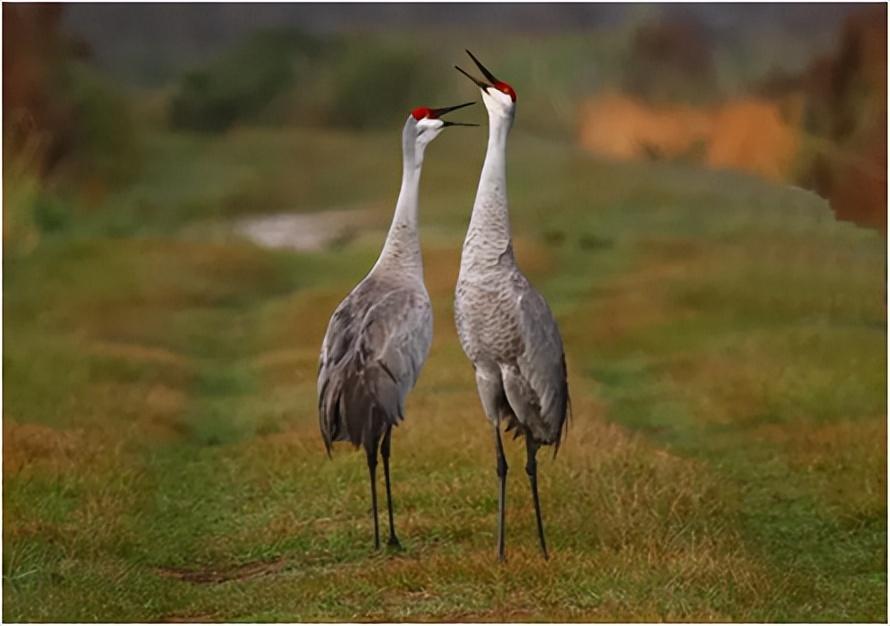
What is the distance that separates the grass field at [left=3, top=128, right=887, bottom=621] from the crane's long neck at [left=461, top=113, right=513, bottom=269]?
169 centimetres

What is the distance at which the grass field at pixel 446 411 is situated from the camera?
8609 millimetres

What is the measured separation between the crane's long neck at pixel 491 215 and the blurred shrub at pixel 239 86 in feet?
35.7

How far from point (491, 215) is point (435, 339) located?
6.55 metres

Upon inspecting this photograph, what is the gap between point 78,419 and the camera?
1230 cm

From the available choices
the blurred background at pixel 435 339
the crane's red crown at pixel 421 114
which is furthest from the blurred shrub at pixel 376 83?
the crane's red crown at pixel 421 114

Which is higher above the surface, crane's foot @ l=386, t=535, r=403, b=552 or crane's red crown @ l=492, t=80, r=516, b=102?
crane's red crown @ l=492, t=80, r=516, b=102

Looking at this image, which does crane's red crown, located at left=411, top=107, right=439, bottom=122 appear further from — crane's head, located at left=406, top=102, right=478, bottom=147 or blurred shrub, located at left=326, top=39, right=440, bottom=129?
blurred shrub, located at left=326, top=39, right=440, bottom=129

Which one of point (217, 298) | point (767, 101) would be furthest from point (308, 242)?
point (767, 101)

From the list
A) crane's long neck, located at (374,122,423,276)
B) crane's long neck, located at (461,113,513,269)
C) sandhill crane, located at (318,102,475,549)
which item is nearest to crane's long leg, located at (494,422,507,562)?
sandhill crane, located at (318,102,475,549)

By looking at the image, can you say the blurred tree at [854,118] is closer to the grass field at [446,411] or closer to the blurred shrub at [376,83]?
the grass field at [446,411]

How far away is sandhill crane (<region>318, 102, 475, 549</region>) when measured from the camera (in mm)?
8195

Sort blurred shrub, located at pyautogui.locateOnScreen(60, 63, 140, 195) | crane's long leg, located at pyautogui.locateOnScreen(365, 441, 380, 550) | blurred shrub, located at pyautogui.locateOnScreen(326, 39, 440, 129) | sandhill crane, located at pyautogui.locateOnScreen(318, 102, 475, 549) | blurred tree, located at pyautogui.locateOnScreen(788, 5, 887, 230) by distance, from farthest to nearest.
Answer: blurred shrub, located at pyautogui.locateOnScreen(60, 63, 140, 195)
blurred shrub, located at pyautogui.locateOnScreen(326, 39, 440, 129)
blurred tree, located at pyautogui.locateOnScreen(788, 5, 887, 230)
crane's long leg, located at pyautogui.locateOnScreen(365, 441, 380, 550)
sandhill crane, located at pyautogui.locateOnScreen(318, 102, 475, 549)

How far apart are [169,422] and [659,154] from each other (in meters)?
6.05

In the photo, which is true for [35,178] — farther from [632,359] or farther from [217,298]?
[632,359]
